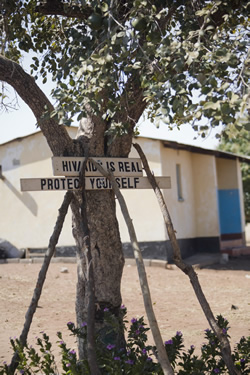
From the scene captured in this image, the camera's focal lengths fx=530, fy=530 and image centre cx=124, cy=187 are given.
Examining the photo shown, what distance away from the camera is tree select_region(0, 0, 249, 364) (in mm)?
4156

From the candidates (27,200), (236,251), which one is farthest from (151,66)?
(236,251)

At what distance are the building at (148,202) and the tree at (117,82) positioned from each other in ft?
36.6

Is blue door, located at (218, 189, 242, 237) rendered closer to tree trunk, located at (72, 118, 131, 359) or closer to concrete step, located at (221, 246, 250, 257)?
concrete step, located at (221, 246, 250, 257)

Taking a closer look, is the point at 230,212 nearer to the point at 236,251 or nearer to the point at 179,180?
the point at 236,251

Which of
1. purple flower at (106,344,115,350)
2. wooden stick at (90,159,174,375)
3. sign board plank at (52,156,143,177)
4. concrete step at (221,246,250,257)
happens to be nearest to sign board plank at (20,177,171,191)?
sign board plank at (52,156,143,177)

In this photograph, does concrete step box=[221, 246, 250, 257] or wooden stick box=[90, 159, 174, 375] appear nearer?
wooden stick box=[90, 159, 174, 375]

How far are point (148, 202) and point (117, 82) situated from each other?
474 inches

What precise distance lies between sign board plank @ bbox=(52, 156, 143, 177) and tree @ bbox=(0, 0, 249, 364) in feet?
0.62

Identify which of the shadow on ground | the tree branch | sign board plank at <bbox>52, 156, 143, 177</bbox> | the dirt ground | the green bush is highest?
the tree branch

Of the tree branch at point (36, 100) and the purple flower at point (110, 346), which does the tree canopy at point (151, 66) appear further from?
the purple flower at point (110, 346)

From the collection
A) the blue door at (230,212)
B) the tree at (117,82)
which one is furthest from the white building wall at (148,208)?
the tree at (117,82)

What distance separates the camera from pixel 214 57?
13.2ft

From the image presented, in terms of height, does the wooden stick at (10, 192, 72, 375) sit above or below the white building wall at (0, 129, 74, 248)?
below

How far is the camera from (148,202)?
16969 mm
